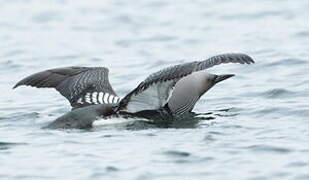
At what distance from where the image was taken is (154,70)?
11.1 meters

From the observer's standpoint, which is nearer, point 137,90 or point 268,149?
point 268,149

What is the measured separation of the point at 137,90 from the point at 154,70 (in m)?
3.35

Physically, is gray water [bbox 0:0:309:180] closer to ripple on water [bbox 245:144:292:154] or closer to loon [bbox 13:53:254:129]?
ripple on water [bbox 245:144:292:154]

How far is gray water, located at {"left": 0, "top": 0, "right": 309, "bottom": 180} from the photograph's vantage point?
21.8 feet

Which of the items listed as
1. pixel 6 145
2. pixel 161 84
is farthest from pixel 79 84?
pixel 6 145

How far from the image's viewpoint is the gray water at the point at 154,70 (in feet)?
21.8

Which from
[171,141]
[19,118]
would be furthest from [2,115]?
[171,141]

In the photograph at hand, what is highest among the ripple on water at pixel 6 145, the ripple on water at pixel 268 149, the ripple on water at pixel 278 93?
the ripple on water at pixel 278 93

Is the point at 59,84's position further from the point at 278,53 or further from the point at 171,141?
the point at 278,53

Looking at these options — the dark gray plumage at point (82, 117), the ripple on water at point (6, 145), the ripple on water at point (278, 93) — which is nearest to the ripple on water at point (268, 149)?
the dark gray plumage at point (82, 117)

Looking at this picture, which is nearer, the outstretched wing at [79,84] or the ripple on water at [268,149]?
the ripple on water at [268,149]

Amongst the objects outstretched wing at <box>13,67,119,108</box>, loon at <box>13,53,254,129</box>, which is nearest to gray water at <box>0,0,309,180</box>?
loon at <box>13,53,254,129</box>

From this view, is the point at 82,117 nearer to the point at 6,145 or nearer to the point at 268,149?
the point at 6,145

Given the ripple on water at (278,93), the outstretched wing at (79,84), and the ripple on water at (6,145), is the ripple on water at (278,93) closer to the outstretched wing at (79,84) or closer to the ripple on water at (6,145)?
the outstretched wing at (79,84)
